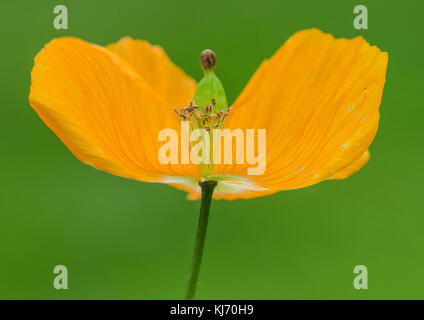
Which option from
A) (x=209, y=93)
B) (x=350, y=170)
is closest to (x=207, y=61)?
(x=209, y=93)

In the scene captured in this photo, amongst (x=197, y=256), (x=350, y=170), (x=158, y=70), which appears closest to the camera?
(x=197, y=256)

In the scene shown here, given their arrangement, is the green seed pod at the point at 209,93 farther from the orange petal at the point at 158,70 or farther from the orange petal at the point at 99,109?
the orange petal at the point at 158,70

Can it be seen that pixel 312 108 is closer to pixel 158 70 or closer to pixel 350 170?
pixel 350 170

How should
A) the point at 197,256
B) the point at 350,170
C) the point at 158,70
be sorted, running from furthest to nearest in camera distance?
the point at 158,70, the point at 350,170, the point at 197,256

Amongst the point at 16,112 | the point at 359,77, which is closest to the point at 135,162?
the point at 359,77

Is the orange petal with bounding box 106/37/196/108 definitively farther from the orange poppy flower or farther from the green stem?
the green stem

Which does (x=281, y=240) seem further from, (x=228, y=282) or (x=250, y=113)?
(x=250, y=113)
